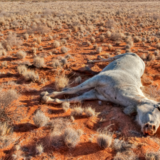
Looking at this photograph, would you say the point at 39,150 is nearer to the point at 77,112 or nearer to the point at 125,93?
the point at 77,112

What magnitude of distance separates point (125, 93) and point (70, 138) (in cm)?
198

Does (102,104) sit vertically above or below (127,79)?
below

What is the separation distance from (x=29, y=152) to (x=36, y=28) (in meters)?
12.6

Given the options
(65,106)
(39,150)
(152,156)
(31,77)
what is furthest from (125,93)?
(31,77)

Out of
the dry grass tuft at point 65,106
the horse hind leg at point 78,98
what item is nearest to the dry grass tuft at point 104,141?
the dry grass tuft at point 65,106

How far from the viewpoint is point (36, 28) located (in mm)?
13539

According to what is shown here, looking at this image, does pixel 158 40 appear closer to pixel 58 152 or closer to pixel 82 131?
pixel 82 131

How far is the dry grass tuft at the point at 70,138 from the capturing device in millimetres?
3244

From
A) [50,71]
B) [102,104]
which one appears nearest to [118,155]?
[102,104]

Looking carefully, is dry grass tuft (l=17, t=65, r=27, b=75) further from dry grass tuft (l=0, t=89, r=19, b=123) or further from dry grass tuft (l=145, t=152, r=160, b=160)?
dry grass tuft (l=145, t=152, r=160, b=160)

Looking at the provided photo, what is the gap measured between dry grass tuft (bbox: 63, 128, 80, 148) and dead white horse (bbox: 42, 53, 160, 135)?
1451 millimetres

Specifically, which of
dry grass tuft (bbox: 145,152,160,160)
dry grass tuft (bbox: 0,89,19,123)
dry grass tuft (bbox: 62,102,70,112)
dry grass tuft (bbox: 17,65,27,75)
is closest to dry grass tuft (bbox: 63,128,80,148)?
dry grass tuft (bbox: 62,102,70,112)

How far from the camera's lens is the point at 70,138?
129 inches

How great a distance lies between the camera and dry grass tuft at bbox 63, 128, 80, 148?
3244mm
